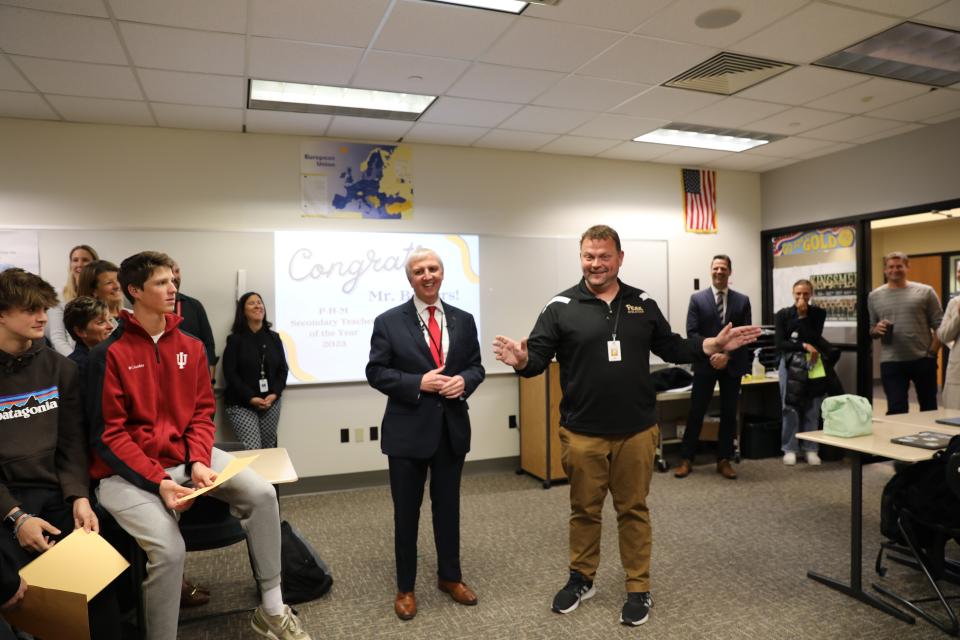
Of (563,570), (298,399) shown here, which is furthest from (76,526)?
(298,399)

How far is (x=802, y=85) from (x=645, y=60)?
1.22m

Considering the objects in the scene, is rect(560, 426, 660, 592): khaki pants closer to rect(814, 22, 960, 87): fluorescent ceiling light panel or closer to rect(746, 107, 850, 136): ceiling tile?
rect(814, 22, 960, 87): fluorescent ceiling light panel

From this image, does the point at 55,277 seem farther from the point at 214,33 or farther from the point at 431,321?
the point at 431,321

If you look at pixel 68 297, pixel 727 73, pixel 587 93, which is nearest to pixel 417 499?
pixel 587 93

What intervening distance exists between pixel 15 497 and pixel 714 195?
238 inches

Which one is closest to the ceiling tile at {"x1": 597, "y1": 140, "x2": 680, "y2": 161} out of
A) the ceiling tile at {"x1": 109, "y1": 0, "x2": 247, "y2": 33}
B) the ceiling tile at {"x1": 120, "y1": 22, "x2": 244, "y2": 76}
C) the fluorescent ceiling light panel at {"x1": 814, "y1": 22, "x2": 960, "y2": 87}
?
the fluorescent ceiling light panel at {"x1": 814, "y1": 22, "x2": 960, "y2": 87}

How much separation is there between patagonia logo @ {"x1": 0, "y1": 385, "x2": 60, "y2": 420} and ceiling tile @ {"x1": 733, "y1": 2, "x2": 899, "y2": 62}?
3525 mm

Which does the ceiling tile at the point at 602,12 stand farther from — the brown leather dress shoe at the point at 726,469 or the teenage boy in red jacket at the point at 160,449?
the brown leather dress shoe at the point at 726,469

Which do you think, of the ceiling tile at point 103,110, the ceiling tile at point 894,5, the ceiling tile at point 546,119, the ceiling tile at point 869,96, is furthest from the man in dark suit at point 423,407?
the ceiling tile at point 869,96

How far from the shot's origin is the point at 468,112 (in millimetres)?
4359

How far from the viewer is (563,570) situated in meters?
3.23

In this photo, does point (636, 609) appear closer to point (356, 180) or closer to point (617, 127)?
point (617, 127)

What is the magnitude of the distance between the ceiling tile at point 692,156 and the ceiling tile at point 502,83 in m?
2.07

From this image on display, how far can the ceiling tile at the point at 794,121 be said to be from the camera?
454 centimetres
